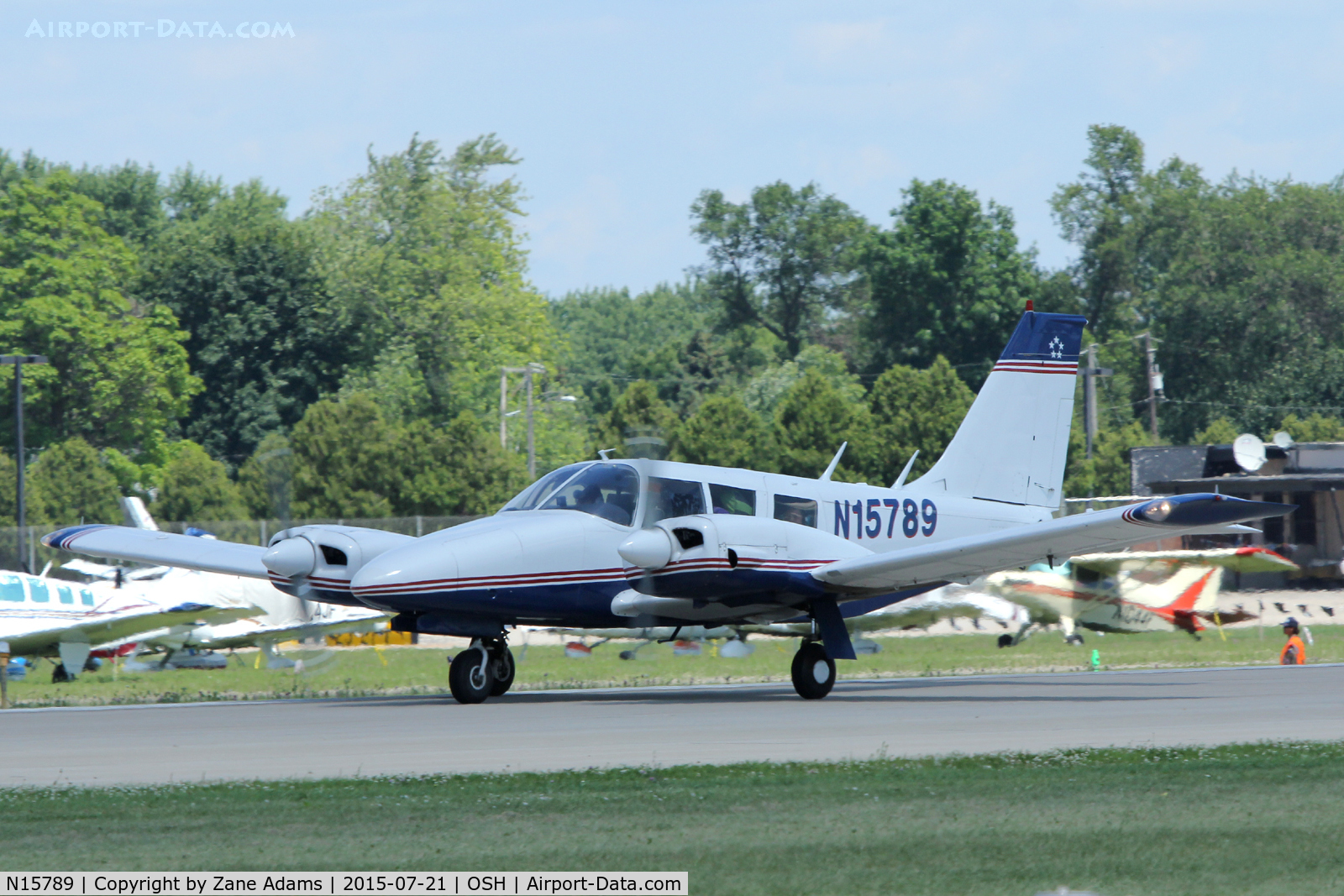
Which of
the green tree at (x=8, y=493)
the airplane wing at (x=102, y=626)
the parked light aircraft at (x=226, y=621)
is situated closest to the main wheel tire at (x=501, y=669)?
the parked light aircraft at (x=226, y=621)

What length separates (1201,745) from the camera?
464 inches

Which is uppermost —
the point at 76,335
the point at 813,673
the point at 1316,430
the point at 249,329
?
the point at 249,329

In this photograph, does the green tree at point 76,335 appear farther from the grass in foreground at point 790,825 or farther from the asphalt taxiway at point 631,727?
the grass in foreground at point 790,825

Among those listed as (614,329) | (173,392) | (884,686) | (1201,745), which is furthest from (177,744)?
(614,329)

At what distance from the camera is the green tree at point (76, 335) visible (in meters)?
59.7

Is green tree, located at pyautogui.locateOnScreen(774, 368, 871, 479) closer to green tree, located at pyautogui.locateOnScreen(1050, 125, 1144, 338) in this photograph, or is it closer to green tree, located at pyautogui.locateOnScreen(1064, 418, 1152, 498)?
green tree, located at pyautogui.locateOnScreen(1064, 418, 1152, 498)

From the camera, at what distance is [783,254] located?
8550cm

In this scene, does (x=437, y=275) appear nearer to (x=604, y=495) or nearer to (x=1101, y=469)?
(x=1101, y=469)

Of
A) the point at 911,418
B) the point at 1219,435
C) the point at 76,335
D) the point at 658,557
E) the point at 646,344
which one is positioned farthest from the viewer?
the point at 646,344

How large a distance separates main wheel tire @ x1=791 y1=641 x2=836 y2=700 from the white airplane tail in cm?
365

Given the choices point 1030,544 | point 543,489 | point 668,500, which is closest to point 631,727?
point 668,500

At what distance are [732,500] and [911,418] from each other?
113 ft

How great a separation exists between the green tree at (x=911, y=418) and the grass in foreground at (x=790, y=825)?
130ft

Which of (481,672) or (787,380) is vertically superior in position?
(787,380)
